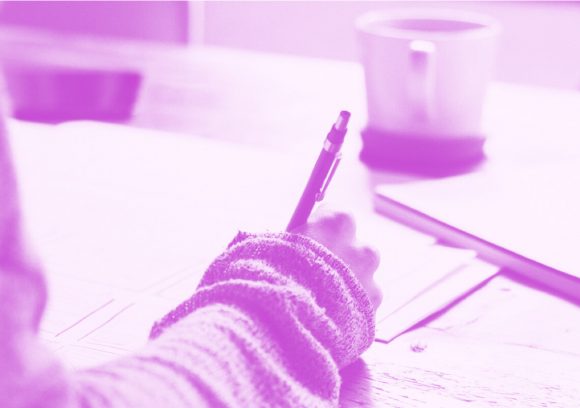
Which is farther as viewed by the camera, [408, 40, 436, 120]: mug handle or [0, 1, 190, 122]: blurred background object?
[0, 1, 190, 122]: blurred background object

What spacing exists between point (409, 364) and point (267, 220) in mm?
234

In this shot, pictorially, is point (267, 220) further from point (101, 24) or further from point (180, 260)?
point (101, 24)

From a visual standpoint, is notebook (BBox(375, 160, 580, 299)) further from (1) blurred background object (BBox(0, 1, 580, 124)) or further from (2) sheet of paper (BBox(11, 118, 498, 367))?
(1) blurred background object (BBox(0, 1, 580, 124))

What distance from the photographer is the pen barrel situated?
0.50m

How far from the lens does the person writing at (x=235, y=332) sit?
0.24m

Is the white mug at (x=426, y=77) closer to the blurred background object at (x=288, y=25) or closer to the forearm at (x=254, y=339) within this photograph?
the forearm at (x=254, y=339)

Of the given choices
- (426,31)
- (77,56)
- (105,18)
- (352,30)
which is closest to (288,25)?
(352,30)

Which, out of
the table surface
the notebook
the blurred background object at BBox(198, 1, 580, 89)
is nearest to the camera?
the table surface

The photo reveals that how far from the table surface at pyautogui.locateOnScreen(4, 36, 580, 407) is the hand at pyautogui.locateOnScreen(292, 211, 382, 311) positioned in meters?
0.04

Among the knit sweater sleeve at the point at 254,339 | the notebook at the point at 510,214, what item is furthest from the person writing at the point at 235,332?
the notebook at the point at 510,214

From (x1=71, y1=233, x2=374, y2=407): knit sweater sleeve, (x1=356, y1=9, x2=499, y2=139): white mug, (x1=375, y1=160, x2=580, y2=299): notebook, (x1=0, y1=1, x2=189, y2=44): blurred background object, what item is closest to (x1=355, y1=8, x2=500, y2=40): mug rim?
(x1=356, y1=9, x2=499, y2=139): white mug

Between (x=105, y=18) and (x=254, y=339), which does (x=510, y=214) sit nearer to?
(x=254, y=339)

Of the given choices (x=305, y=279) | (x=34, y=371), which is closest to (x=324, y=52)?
(x=305, y=279)

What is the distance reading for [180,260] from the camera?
56cm
